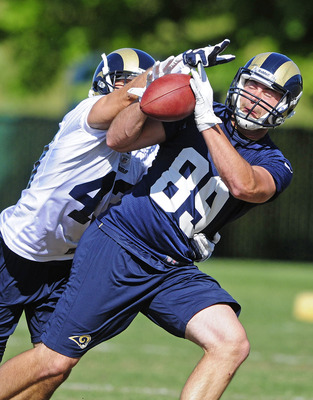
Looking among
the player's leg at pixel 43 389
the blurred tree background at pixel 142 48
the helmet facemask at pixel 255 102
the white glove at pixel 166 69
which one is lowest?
the blurred tree background at pixel 142 48

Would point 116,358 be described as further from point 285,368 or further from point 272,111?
point 272,111

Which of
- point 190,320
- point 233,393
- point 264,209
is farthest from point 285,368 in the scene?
point 264,209

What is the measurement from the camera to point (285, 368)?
6.47 m

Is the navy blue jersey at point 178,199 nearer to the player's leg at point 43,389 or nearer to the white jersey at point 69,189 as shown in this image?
the white jersey at point 69,189

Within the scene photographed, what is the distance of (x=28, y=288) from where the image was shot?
4.60 metres

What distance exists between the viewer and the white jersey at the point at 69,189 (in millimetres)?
4312

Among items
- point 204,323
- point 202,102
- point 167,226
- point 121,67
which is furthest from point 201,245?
point 121,67

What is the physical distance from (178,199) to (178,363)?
286 cm

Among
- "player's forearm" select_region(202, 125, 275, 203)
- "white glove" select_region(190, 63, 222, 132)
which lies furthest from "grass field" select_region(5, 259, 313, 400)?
"white glove" select_region(190, 63, 222, 132)

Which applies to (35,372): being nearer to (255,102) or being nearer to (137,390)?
(137,390)

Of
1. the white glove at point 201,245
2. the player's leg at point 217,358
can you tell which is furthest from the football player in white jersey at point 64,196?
Result: the player's leg at point 217,358

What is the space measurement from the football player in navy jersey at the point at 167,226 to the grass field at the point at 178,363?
4.60 ft

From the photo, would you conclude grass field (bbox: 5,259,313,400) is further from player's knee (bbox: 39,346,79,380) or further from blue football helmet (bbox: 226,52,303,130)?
blue football helmet (bbox: 226,52,303,130)

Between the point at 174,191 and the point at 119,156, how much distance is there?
52 cm
